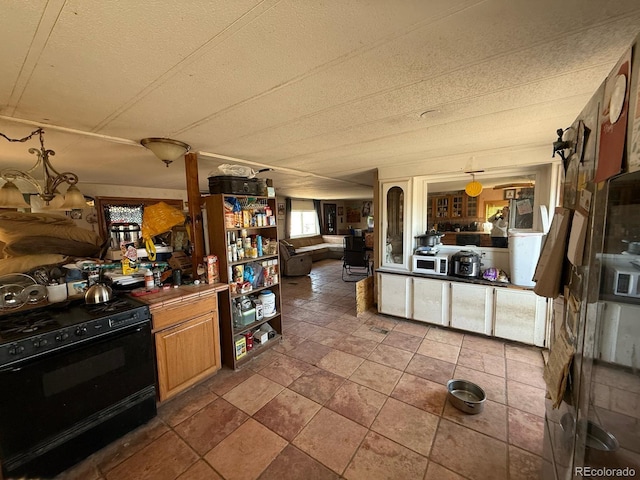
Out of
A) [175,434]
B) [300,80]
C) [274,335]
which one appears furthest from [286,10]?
[274,335]

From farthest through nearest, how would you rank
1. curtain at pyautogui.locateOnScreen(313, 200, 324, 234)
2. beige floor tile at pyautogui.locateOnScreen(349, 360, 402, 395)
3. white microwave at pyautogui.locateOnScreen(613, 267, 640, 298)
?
1. curtain at pyautogui.locateOnScreen(313, 200, 324, 234)
2. beige floor tile at pyautogui.locateOnScreen(349, 360, 402, 395)
3. white microwave at pyautogui.locateOnScreen(613, 267, 640, 298)

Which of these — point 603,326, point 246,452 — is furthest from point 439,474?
point 603,326

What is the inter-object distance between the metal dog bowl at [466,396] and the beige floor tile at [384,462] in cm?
55

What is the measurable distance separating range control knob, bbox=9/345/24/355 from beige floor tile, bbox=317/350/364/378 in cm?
203

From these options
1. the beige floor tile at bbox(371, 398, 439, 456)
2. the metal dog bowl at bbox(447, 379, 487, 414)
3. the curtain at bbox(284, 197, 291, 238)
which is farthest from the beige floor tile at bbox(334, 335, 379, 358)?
the curtain at bbox(284, 197, 291, 238)

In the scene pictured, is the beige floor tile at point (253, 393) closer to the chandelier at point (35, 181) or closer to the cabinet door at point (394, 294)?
the cabinet door at point (394, 294)

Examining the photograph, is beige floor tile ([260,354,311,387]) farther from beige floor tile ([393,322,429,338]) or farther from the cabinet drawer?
beige floor tile ([393,322,429,338])

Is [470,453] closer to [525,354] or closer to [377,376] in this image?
[377,376]

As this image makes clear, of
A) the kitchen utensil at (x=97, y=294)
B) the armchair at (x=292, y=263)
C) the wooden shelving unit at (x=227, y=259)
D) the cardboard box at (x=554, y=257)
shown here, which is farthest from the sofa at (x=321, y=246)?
the cardboard box at (x=554, y=257)

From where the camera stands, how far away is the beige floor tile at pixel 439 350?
2.53 metres

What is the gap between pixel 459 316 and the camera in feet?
9.83

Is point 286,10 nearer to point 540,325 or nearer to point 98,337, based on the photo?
point 98,337

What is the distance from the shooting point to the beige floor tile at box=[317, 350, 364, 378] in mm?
2348

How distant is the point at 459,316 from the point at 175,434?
9.75 ft
